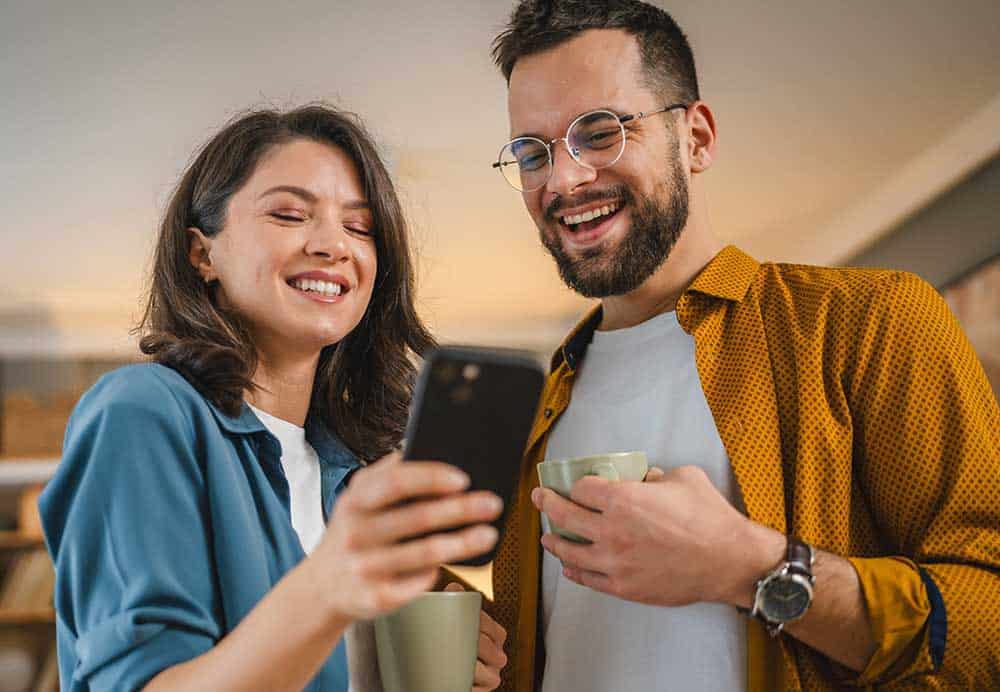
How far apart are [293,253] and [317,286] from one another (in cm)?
5

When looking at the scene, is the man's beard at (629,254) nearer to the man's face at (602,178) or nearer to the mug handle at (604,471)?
the man's face at (602,178)

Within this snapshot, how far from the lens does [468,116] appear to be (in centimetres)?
370

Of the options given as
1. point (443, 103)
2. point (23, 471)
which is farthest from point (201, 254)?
point (23, 471)

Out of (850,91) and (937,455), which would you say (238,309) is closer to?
(937,455)

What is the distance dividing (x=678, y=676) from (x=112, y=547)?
0.71 metres

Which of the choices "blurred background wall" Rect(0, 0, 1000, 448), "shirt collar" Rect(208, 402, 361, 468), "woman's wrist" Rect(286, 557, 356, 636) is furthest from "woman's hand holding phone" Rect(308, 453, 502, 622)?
"blurred background wall" Rect(0, 0, 1000, 448)

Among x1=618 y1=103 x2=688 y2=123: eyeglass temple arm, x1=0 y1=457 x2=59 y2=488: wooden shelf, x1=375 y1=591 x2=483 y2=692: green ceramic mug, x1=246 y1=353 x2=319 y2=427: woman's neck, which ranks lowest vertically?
x1=0 y1=457 x2=59 y2=488: wooden shelf

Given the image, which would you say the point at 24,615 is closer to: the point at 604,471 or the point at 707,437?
the point at 707,437

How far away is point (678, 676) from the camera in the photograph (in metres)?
1.16

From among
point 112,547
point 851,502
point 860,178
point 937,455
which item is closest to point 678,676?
point 851,502

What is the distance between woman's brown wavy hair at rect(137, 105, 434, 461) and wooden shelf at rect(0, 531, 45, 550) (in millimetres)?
5840

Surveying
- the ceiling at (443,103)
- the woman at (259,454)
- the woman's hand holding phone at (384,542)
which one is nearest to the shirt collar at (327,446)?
the woman at (259,454)

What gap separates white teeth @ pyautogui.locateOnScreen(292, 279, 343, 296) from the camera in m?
1.12

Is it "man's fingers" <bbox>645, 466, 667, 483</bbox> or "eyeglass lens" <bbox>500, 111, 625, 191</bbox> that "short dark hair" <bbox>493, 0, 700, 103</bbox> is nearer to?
"eyeglass lens" <bbox>500, 111, 625, 191</bbox>
